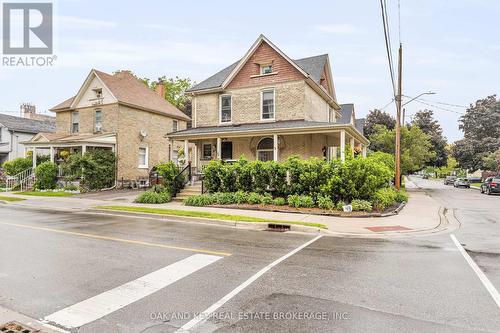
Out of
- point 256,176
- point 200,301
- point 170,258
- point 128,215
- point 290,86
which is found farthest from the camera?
point 290,86

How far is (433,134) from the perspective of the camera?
45281 mm

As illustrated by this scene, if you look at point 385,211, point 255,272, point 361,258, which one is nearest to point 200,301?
point 255,272

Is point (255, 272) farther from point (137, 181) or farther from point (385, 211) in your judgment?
point (137, 181)

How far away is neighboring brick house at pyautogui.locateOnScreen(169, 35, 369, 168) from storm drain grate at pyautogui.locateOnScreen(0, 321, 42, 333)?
15.1m

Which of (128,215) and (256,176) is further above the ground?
(256,176)

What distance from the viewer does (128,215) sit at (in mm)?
13367

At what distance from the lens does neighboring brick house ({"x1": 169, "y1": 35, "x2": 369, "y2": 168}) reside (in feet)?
65.4

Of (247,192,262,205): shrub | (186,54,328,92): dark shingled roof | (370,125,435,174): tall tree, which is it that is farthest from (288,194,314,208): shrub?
(370,125,435,174): tall tree

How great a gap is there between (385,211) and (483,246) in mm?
5774

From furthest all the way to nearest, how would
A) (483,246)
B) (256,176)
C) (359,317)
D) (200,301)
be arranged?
(256,176), (483,246), (200,301), (359,317)

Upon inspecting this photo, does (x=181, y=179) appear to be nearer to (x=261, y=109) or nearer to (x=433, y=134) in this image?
(x=261, y=109)

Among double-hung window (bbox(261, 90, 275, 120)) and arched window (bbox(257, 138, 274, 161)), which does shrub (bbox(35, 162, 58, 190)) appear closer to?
arched window (bbox(257, 138, 274, 161))

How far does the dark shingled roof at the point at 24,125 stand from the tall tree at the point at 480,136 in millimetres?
58540

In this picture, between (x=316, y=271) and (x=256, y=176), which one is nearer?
(x=316, y=271)
